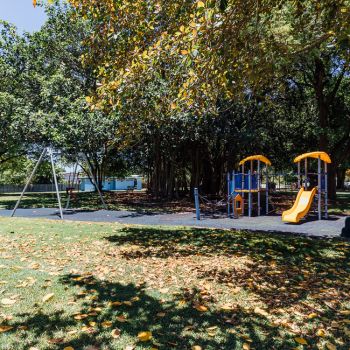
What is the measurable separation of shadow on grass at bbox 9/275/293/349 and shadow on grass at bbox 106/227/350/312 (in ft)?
2.62

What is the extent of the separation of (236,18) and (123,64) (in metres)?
2.68

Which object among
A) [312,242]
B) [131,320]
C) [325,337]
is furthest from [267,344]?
[312,242]

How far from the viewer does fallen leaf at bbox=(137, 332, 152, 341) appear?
343 centimetres

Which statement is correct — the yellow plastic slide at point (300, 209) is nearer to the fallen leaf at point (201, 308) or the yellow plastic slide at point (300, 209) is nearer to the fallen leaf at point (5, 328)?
the fallen leaf at point (201, 308)

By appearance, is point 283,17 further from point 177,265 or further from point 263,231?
point 177,265

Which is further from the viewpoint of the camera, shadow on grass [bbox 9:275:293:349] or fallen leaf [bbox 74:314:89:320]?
fallen leaf [bbox 74:314:89:320]

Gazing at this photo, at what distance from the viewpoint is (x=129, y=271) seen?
19.1 feet

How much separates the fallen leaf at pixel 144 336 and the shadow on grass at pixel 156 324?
0.13ft

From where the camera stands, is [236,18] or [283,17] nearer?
[236,18]

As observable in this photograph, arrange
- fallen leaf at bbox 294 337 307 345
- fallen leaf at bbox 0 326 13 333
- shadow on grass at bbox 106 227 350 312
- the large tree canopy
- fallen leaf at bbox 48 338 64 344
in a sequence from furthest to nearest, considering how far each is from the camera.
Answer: the large tree canopy → shadow on grass at bbox 106 227 350 312 → fallen leaf at bbox 0 326 13 333 → fallen leaf at bbox 294 337 307 345 → fallen leaf at bbox 48 338 64 344

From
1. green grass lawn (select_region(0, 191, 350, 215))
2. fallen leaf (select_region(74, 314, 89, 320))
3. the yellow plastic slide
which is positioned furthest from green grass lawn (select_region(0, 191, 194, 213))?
fallen leaf (select_region(74, 314, 89, 320))

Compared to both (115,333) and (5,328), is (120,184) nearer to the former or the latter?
(5,328)

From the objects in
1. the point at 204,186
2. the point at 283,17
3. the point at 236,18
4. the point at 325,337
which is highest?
the point at 283,17

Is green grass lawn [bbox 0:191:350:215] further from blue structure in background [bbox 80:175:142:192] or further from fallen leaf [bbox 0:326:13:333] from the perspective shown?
blue structure in background [bbox 80:175:142:192]
